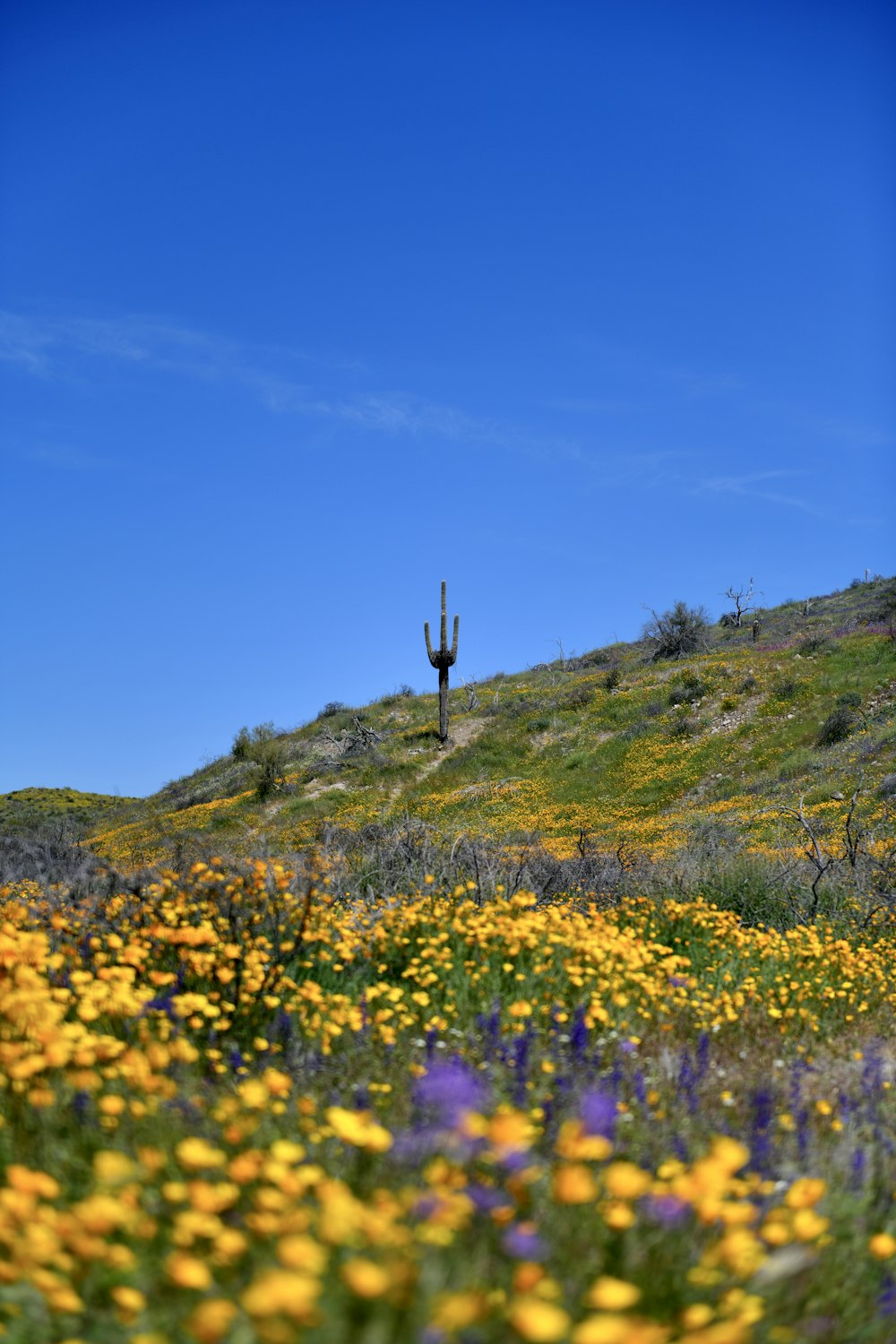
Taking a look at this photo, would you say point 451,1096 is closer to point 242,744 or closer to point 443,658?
point 443,658

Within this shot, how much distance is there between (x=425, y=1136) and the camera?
2.42 meters

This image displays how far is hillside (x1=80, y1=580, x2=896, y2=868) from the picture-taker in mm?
22081

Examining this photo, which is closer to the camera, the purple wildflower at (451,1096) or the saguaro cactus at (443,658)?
the purple wildflower at (451,1096)

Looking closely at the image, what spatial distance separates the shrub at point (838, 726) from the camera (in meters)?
24.8

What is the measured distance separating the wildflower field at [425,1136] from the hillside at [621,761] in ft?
37.8

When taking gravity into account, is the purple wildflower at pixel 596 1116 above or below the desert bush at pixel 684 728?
below

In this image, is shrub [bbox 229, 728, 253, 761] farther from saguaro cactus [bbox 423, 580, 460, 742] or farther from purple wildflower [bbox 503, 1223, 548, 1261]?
purple wildflower [bbox 503, 1223, 548, 1261]

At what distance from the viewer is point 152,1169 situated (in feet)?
7.51

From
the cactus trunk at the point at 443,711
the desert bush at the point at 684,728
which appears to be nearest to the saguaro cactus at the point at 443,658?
the cactus trunk at the point at 443,711

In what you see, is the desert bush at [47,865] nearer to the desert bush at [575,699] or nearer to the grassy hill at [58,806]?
the desert bush at [575,699]

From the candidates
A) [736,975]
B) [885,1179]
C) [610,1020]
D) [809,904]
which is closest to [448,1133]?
[885,1179]

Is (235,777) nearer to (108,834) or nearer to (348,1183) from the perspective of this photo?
(108,834)

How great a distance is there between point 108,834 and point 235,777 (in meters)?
7.20

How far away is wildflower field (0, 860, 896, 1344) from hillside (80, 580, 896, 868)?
37.8 feet
